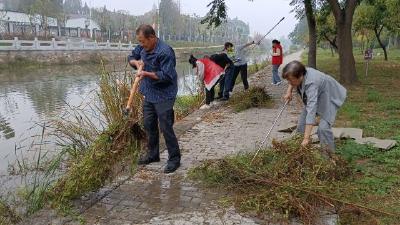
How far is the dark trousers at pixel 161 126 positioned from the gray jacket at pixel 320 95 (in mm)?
1508

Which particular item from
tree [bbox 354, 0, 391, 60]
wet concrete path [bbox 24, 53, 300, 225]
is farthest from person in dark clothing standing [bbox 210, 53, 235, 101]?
tree [bbox 354, 0, 391, 60]

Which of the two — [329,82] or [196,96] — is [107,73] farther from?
[196,96]

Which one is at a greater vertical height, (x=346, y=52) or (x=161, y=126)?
(x=346, y=52)

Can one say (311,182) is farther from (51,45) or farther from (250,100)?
(51,45)

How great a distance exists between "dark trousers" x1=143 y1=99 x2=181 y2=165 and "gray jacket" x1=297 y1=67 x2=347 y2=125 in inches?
59.4

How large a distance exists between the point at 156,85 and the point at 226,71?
18.1 feet

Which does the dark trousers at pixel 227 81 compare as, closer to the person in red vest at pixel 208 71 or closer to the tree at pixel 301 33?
the person in red vest at pixel 208 71

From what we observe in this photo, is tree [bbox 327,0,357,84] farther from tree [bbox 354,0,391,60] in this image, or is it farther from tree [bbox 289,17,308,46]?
tree [bbox 289,17,308,46]

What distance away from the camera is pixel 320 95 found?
4.67 m

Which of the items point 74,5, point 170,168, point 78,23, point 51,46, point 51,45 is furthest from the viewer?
point 74,5

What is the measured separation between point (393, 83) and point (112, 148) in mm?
11438

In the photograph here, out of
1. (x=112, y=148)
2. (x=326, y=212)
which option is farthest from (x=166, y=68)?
(x=326, y=212)

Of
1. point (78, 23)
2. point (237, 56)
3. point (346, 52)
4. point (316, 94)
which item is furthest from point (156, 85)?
point (78, 23)

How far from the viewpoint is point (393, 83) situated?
44.0ft
